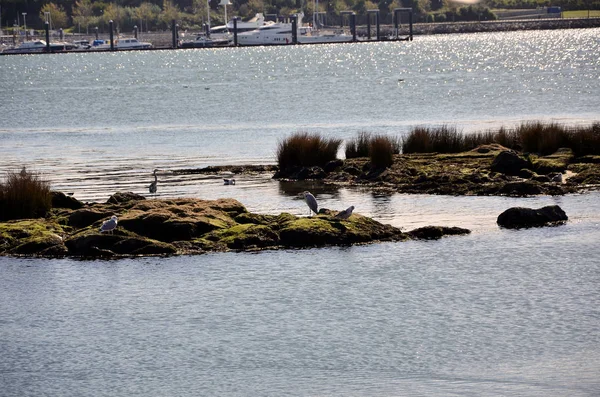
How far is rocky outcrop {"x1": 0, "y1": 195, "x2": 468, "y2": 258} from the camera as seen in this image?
79.6 ft

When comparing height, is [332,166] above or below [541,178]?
above

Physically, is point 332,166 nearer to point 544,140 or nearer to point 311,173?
point 311,173

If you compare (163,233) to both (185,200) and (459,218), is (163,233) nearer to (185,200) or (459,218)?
(185,200)

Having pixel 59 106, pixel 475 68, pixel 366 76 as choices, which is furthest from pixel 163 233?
pixel 475 68

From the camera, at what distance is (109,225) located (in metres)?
24.2

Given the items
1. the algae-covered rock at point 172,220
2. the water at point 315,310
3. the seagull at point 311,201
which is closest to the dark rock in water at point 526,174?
the water at point 315,310

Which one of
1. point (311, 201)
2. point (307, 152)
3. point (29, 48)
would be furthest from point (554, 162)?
point (29, 48)

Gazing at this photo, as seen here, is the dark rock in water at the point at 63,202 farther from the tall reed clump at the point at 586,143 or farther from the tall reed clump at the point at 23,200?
the tall reed clump at the point at 586,143

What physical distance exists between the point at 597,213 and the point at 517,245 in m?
3.72

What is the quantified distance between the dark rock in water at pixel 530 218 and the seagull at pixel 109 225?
831 cm

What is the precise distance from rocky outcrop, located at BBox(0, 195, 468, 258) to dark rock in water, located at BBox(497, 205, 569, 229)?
1.20 meters

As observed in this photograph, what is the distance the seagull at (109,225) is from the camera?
24062mm

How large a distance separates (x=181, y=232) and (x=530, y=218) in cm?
753

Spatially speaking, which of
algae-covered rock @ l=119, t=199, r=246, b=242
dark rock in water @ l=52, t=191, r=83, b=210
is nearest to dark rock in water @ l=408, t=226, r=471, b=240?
algae-covered rock @ l=119, t=199, r=246, b=242
